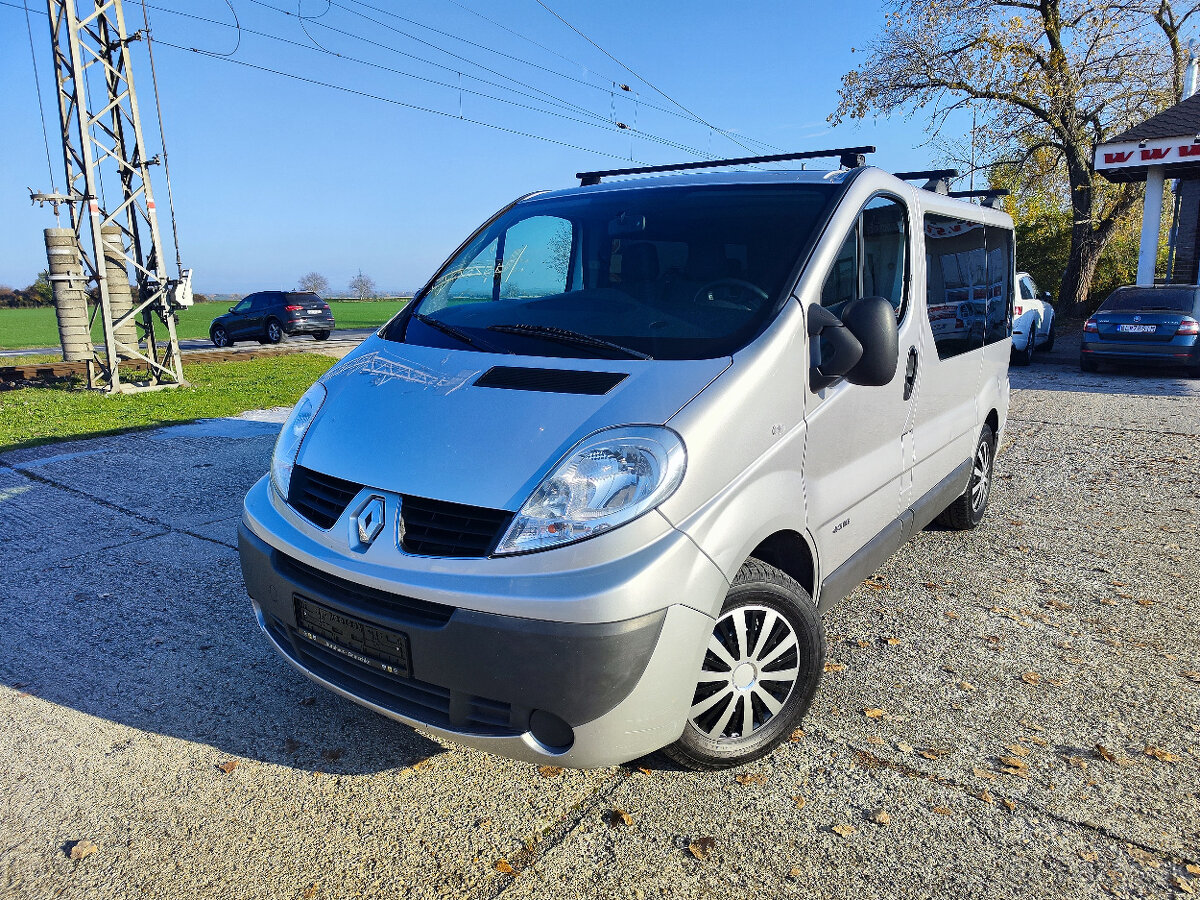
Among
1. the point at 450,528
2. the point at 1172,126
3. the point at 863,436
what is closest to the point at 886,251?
the point at 863,436

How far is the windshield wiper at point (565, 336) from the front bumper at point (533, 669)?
765 mm

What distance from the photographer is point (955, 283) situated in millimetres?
4246

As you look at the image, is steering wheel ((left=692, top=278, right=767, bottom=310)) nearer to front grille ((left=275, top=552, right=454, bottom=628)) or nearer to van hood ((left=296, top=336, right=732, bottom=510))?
van hood ((left=296, top=336, right=732, bottom=510))

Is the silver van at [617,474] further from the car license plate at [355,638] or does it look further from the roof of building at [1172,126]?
the roof of building at [1172,126]

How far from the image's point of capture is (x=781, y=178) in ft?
11.1

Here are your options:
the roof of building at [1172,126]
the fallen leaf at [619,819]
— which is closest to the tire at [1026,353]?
the roof of building at [1172,126]

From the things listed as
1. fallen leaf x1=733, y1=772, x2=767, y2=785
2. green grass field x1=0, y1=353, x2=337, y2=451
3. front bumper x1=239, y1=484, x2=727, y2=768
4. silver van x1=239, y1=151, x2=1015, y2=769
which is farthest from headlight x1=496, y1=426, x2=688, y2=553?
green grass field x1=0, y1=353, x2=337, y2=451

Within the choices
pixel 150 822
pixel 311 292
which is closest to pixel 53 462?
pixel 150 822

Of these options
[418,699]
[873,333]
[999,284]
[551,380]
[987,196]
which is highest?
[987,196]

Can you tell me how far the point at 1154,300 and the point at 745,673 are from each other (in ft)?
47.4

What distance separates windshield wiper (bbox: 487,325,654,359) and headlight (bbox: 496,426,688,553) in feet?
1.52

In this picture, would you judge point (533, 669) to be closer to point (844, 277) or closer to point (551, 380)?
point (551, 380)

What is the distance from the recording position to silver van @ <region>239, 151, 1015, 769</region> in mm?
2232

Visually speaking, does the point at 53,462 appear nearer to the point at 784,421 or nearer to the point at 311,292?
the point at 784,421
